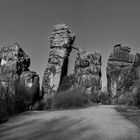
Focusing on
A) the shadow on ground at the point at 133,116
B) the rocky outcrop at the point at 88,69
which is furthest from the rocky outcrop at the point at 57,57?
the shadow on ground at the point at 133,116

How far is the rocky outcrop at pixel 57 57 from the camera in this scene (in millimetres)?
73938

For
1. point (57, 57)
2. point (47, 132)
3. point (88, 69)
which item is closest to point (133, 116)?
point (47, 132)

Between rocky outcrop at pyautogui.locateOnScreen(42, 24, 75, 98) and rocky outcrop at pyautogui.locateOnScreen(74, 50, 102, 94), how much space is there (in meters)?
8.74

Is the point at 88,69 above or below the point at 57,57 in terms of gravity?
below

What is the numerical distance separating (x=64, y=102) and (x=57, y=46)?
2610 inches

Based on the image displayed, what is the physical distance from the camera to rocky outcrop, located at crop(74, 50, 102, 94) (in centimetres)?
6379

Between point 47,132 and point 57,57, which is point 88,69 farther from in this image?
point 47,132

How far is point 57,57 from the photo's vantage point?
3098 inches

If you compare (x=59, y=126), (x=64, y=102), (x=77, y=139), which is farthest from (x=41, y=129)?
(x=64, y=102)

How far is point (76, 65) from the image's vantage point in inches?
2714

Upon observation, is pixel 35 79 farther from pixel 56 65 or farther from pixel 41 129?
pixel 41 129

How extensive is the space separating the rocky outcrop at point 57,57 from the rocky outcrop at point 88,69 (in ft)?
28.7

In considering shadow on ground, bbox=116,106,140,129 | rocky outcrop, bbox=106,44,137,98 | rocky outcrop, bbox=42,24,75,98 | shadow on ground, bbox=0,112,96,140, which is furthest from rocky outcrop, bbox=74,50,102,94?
shadow on ground, bbox=0,112,96,140

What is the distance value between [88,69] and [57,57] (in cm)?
1457
